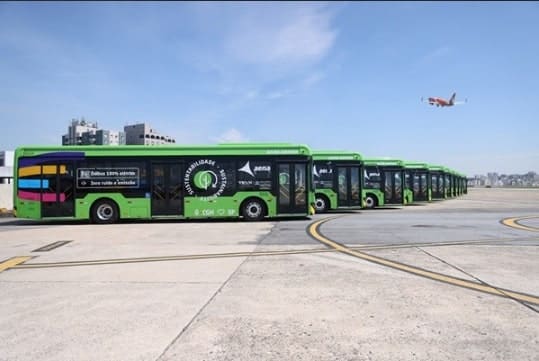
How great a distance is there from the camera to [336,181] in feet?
63.9

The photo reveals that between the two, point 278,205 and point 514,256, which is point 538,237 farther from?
point 278,205

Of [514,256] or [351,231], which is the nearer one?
[514,256]

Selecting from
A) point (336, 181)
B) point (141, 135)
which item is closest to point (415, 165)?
point (336, 181)

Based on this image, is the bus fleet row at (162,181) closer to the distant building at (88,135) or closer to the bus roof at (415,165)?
the bus roof at (415,165)

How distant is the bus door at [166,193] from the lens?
48.4ft

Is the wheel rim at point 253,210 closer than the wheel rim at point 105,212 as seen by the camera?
No

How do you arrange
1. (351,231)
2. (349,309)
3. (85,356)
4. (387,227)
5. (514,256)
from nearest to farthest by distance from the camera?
(85,356) < (349,309) < (514,256) < (351,231) < (387,227)

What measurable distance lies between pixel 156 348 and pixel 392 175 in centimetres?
2110

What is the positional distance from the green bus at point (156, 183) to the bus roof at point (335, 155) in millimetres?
4542

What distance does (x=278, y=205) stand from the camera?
1522 centimetres

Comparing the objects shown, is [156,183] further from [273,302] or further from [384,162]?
[384,162]

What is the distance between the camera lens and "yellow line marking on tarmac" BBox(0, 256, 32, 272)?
7088 mm

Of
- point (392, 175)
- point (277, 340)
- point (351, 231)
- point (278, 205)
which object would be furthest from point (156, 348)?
point (392, 175)

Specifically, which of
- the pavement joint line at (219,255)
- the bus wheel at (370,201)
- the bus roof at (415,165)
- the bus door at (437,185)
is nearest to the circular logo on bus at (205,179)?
the pavement joint line at (219,255)
